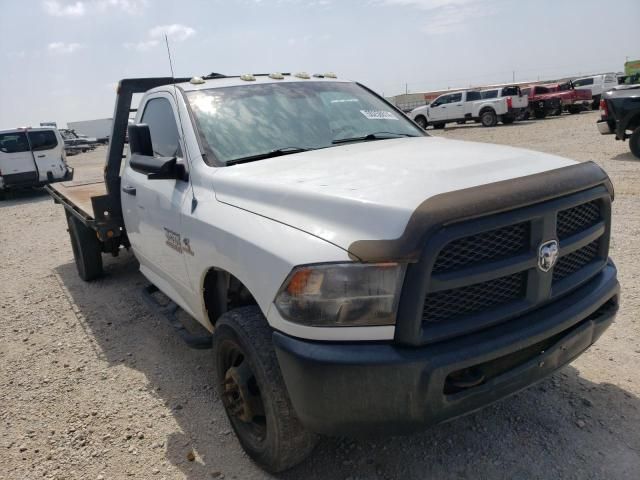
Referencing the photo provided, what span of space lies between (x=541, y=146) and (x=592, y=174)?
1322 centimetres

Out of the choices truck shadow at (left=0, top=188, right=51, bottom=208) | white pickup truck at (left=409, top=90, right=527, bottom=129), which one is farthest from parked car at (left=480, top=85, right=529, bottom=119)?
truck shadow at (left=0, top=188, right=51, bottom=208)

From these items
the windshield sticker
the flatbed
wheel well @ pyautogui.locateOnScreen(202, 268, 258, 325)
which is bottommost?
wheel well @ pyautogui.locateOnScreen(202, 268, 258, 325)

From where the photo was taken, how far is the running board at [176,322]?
315 cm

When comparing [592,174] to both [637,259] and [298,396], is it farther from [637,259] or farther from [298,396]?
[637,259]

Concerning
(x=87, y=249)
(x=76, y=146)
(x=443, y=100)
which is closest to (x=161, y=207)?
(x=87, y=249)

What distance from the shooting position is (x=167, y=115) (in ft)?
11.6

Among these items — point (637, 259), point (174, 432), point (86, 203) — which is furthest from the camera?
point (86, 203)

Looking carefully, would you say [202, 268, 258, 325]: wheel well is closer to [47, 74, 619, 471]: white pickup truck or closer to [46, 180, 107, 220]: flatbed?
[47, 74, 619, 471]: white pickup truck

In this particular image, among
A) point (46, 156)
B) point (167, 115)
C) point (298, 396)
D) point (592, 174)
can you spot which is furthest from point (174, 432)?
point (46, 156)

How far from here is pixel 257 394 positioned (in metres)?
2.50

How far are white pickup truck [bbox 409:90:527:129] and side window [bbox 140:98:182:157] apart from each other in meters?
21.9

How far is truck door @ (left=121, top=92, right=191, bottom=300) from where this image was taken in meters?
3.16

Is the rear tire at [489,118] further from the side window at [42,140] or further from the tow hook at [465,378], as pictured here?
the tow hook at [465,378]

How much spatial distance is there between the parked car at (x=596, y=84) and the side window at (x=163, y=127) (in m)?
29.8
